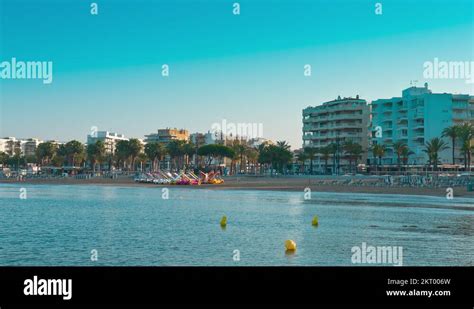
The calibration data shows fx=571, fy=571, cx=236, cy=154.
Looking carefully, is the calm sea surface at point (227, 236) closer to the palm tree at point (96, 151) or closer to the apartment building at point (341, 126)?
the apartment building at point (341, 126)

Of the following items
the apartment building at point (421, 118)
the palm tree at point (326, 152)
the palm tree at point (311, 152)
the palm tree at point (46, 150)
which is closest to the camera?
the apartment building at point (421, 118)

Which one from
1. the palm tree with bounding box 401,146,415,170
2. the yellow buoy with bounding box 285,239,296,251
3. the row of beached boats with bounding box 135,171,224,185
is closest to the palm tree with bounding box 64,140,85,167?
the row of beached boats with bounding box 135,171,224,185

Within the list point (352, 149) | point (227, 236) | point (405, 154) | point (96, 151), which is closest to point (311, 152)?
point (352, 149)

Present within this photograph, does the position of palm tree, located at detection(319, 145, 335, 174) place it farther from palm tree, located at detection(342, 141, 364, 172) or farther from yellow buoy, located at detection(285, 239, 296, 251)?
yellow buoy, located at detection(285, 239, 296, 251)

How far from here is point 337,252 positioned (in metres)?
24.1

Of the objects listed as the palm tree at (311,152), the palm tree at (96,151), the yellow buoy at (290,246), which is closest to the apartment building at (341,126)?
the palm tree at (311,152)

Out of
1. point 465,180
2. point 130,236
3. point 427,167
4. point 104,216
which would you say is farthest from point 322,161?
point 130,236
